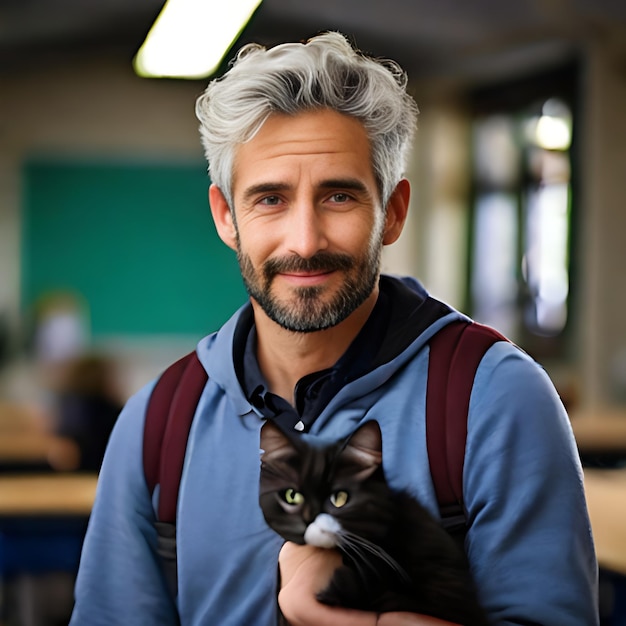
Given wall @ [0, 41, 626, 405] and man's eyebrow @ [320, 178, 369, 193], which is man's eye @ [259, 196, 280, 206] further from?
wall @ [0, 41, 626, 405]

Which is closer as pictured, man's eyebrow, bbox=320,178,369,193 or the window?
man's eyebrow, bbox=320,178,369,193

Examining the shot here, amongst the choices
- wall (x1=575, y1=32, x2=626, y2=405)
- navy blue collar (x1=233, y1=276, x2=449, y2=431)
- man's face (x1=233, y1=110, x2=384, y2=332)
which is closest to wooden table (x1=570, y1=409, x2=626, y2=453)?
wall (x1=575, y1=32, x2=626, y2=405)

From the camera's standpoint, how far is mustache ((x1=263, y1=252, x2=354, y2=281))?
122 cm

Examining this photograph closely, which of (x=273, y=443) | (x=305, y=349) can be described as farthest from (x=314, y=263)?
(x=273, y=443)

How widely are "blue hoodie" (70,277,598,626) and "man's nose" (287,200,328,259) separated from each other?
0.43 feet

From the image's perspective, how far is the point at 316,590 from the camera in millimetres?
1216

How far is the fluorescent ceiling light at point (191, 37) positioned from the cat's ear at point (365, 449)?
0.53 m

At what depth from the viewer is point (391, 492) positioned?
1199 millimetres

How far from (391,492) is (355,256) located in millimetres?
306

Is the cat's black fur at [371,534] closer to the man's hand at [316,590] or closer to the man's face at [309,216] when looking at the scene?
the man's hand at [316,590]

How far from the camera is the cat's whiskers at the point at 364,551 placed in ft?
3.93

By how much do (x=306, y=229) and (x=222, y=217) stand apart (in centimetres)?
14

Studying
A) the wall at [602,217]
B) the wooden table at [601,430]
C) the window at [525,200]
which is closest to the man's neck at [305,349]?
the window at [525,200]

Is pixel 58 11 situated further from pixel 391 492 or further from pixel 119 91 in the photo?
pixel 391 492
